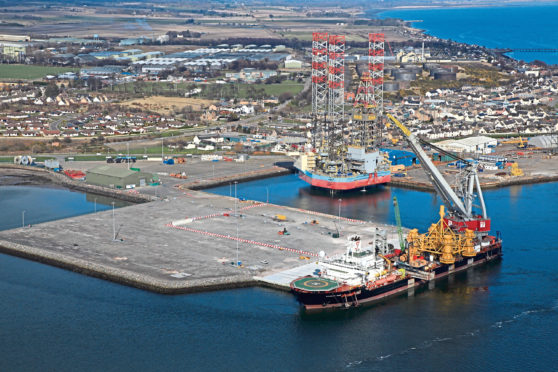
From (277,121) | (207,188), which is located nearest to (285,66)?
(277,121)

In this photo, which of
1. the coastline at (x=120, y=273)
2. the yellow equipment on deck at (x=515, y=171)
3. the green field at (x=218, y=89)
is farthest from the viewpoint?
the green field at (x=218, y=89)

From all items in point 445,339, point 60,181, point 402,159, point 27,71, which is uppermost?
point 27,71

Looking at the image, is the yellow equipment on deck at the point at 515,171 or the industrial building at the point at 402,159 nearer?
the yellow equipment on deck at the point at 515,171

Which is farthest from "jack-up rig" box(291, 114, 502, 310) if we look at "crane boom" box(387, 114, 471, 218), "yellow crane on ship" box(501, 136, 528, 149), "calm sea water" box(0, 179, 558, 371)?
"yellow crane on ship" box(501, 136, 528, 149)

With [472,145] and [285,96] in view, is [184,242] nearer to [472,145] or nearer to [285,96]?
[472,145]

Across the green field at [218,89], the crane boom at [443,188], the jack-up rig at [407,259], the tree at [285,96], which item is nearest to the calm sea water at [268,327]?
the jack-up rig at [407,259]

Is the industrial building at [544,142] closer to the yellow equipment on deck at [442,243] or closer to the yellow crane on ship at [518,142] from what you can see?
the yellow crane on ship at [518,142]

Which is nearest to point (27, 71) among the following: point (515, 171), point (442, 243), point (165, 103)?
point (165, 103)
